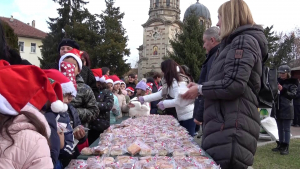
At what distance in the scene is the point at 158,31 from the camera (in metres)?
45.2

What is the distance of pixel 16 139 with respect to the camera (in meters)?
1.34

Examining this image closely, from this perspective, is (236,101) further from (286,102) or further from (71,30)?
(71,30)

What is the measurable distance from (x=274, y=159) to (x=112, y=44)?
26.7 metres

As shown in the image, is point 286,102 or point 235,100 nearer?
point 235,100

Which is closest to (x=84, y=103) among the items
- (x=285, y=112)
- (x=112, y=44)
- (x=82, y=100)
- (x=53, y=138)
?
(x=82, y=100)

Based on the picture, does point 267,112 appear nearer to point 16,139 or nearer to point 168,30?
point 16,139

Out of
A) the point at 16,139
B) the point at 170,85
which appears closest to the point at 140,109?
the point at 170,85

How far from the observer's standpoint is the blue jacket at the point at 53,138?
174 cm

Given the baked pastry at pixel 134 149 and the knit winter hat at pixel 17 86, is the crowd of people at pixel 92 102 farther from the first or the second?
the baked pastry at pixel 134 149

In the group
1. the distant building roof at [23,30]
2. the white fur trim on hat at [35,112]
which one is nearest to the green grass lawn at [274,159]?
the white fur trim on hat at [35,112]

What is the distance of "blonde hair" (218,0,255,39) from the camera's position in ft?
7.38

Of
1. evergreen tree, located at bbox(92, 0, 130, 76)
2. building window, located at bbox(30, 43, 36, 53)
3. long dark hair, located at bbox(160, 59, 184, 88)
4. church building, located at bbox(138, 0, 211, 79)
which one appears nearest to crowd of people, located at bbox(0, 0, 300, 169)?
long dark hair, located at bbox(160, 59, 184, 88)

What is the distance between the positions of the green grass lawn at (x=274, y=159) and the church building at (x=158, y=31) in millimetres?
37256

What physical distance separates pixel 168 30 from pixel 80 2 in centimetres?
1721
